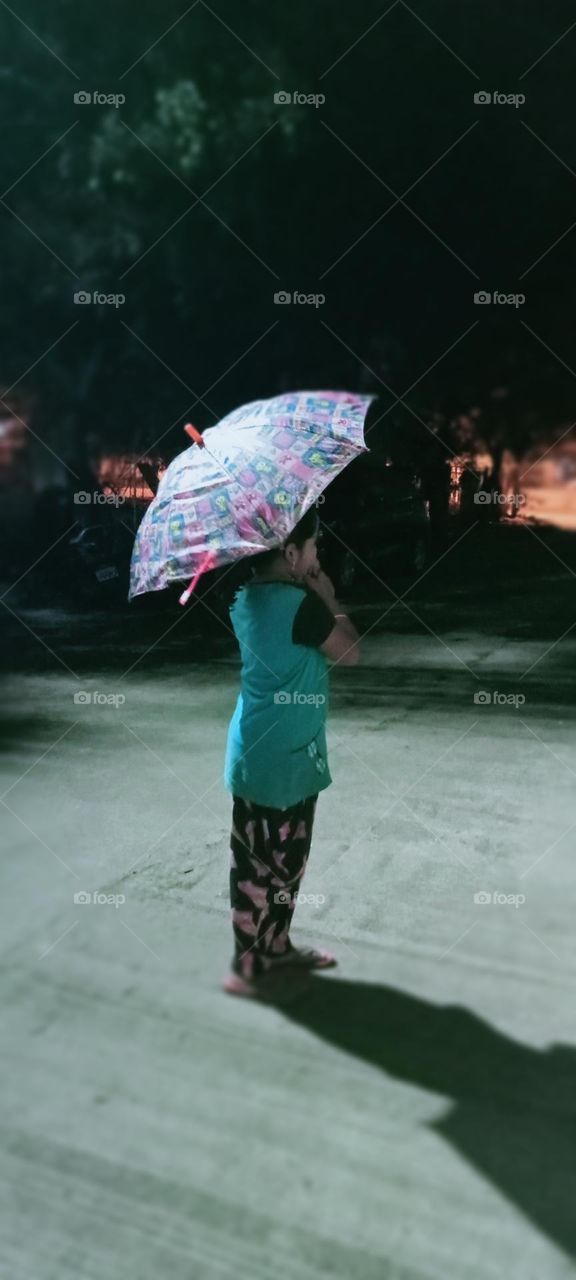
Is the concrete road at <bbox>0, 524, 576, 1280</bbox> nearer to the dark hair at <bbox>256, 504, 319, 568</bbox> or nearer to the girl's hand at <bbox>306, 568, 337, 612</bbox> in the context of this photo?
the girl's hand at <bbox>306, 568, 337, 612</bbox>

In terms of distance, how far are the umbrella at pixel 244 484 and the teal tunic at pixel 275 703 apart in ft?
0.76

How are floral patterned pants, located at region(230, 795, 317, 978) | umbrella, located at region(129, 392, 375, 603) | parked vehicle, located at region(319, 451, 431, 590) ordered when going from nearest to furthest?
1. umbrella, located at region(129, 392, 375, 603)
2. floral patterned pants, located at region(230, 795, 317, 978)
3. parked vehicle, located at region(319, 451, 431, 590)

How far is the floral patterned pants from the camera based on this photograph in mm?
3551

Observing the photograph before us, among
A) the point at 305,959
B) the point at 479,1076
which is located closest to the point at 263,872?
the point at 305,959

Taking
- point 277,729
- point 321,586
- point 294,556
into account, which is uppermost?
point 294,556

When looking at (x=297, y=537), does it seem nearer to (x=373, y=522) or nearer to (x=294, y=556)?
(x=294, y=556)

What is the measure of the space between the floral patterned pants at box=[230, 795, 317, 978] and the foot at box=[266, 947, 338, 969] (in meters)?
0.03

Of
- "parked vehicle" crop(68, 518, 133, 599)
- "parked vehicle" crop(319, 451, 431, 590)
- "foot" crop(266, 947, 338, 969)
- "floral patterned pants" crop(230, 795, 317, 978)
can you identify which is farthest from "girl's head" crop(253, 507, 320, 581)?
"parked vehicle" crop(68, 518, 133, 599)

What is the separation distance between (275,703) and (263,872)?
22.4 inches

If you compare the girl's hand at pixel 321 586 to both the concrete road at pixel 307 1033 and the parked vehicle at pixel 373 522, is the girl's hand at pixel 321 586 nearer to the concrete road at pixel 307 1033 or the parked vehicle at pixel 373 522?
the concrete road at pixel 307 1033

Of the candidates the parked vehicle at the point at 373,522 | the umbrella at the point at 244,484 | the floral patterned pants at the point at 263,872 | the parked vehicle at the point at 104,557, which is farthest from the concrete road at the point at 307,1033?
the parked vehicle at the point at 104,557

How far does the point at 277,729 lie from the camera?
3.47 meters

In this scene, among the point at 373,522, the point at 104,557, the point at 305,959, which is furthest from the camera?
the point at 104,557

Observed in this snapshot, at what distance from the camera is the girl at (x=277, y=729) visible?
3.42 metres
